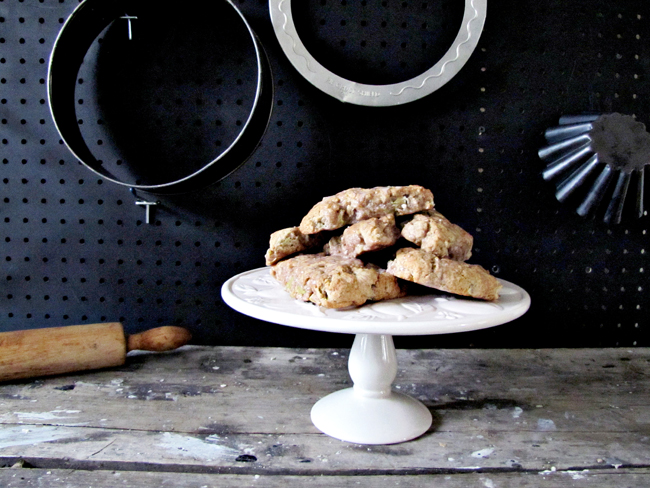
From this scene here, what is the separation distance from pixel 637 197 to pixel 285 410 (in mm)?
805

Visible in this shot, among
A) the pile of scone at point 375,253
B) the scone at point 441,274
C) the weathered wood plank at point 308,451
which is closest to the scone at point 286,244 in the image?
the pile of scone at point 375,253

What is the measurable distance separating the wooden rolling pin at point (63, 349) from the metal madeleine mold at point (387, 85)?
63 cm

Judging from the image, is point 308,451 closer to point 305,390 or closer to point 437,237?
point 305,390

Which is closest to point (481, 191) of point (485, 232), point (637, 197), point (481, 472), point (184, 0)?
point (485, 232)

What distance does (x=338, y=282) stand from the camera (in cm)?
67

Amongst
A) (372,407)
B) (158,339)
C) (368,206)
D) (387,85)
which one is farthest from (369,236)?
(158,339)

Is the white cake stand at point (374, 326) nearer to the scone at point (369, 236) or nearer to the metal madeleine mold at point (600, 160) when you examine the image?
the scone at point (369, 236)

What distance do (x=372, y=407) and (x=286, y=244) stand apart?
29 cm

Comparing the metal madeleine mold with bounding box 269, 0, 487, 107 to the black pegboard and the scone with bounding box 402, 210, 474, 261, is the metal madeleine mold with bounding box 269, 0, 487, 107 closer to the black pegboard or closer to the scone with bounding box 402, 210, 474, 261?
the black pegboard

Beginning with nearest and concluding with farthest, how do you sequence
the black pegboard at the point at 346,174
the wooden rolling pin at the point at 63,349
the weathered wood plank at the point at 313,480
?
the weathered wood plank at the point at 313,480
the wooden rolling pin at the point at 63,349
the black pegboard at the point at 346,174

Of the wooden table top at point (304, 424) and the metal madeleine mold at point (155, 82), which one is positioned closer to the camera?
the wooden table top at point (304, 424)

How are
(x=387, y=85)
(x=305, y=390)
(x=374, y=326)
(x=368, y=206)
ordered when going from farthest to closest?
(x=387, y=85) → (x=305, y=390) → (x=368, y=206) → (x=374, y=326)

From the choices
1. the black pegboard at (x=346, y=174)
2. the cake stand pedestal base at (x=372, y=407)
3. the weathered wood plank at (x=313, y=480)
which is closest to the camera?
the weathered wood plank at (x=313, y=480)

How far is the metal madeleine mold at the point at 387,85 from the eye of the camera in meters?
1.00
